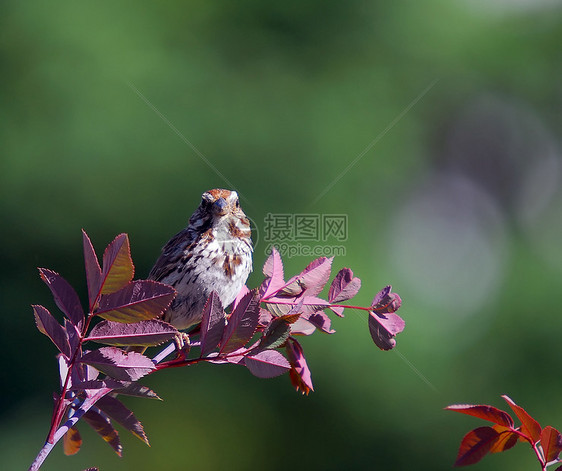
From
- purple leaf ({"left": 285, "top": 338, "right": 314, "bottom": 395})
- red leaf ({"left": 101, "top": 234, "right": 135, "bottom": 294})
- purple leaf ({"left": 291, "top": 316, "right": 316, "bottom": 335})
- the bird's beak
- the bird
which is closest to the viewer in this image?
red leaf ({"left": 101, "top": 234, "right": 135, "bottom": 294})

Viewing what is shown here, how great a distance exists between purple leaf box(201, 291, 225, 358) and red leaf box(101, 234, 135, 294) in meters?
0.24

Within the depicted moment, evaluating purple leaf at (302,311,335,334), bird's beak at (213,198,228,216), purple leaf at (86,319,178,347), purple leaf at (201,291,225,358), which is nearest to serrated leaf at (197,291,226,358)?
purple leaf at (201,291,225,358)

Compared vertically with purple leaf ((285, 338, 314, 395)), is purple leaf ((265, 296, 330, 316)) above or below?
above

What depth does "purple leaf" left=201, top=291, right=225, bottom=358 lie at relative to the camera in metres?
1.34

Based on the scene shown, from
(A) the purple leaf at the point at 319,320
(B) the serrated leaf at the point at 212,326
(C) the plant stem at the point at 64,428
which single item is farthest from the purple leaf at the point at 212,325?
(A) the purple leaf at the point at 319,320

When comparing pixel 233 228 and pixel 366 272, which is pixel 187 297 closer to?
pixel 233 228

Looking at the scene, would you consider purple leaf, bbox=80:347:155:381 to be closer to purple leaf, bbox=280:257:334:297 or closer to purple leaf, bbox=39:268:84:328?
purple leaf, bbox=39:268:84:328

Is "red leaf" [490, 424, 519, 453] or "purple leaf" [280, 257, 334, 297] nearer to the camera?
"red leaf" [490, 424, 519, 453]

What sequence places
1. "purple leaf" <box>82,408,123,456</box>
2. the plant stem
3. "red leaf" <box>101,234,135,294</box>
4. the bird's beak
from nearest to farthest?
1. the plant stem
2. "red leaf" <box>101,234,135,294</box>
3. "purple leaf" <box>82,408,123,456</box>
4. the bird's beak

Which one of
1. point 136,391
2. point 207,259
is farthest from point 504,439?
point 207,259

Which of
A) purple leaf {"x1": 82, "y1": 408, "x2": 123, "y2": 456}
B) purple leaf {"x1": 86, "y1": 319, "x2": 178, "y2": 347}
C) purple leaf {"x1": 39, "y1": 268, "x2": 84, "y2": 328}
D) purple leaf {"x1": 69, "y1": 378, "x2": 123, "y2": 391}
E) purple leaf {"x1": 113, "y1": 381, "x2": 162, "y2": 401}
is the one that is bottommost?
purple leaf {"x1": 82, "y1": 408, "x2": 123, "y2": 456}

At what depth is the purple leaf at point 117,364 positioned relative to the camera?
1193 mm

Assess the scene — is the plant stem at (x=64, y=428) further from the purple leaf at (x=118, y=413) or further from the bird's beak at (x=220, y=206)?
the bird's beak at (x=220, y=206)

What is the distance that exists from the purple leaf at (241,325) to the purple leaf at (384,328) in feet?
1.32
